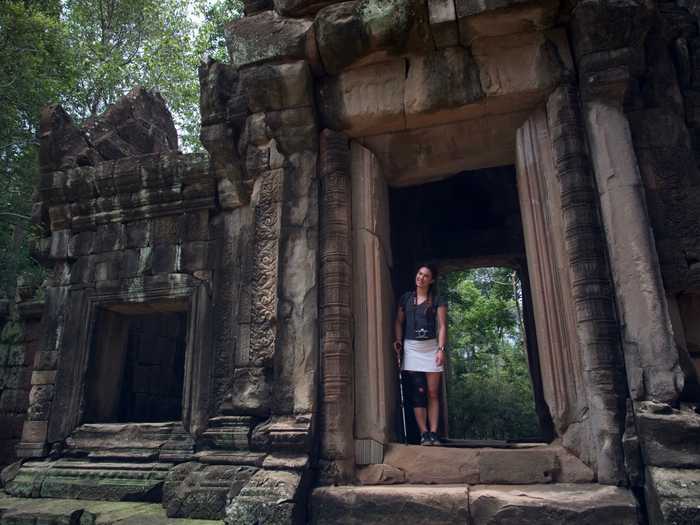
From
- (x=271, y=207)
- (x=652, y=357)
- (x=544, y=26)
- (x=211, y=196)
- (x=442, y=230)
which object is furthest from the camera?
(x=442, y=230)

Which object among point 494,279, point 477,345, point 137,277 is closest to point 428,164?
point 137,277

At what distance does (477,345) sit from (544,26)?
43.3 feet

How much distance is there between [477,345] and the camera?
16125mm

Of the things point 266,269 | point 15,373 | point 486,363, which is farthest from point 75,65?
point 486,363

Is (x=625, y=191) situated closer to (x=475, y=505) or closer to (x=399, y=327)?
(x=399, y=327)

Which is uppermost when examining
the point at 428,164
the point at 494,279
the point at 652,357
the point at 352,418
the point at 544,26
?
the point at 494,279

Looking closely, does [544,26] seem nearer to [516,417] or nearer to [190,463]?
[190,463]

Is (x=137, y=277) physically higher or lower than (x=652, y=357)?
higher

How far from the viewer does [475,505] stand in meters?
3.14

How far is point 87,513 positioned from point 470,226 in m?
5.74

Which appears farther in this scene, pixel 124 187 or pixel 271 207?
pixel 124 187

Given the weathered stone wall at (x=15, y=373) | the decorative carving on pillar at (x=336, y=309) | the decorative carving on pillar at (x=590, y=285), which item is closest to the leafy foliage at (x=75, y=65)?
the weathered stone wall at (x=15, y=373)

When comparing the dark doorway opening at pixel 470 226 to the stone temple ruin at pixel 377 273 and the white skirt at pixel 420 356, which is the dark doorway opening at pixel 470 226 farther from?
the stone temple ruin at pixel 377 273

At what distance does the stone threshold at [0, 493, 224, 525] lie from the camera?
3773 mm
